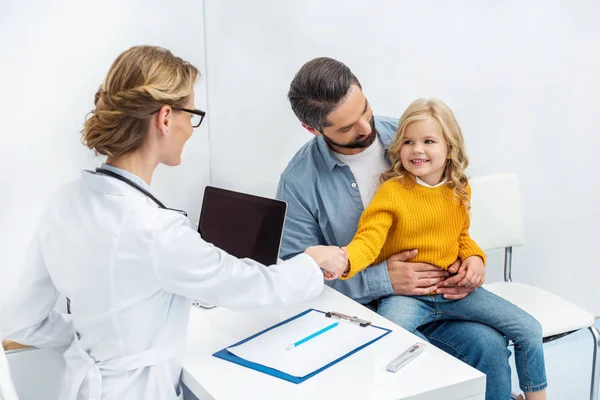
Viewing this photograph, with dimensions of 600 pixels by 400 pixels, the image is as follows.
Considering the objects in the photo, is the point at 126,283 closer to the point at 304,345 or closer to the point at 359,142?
the point at 304,345

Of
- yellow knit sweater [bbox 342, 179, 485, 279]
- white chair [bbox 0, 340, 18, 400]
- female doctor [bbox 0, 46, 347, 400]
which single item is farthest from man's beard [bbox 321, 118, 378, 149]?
white chair [bbox 0, 340, 18, 400]

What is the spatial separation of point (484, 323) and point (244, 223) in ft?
2.60

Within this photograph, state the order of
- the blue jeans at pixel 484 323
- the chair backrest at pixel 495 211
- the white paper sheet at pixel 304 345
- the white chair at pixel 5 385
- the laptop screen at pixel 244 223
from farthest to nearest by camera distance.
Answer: the chair backrest at pixel 495 211 < the blue jeans at pixel 484 323 < the laptop screen at pixel 244 223 < the white paper sheet at pixel 304 345 < the white chair at pixel 5 385

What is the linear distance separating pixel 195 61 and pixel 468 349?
4.23 feet

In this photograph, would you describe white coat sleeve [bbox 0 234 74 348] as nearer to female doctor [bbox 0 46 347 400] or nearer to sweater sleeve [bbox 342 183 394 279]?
female doctor [bbox 0 46 347 400]

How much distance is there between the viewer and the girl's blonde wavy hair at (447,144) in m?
2.09

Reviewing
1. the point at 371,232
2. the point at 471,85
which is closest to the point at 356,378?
the point at 371,232

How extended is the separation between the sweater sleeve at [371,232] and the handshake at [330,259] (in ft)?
0.18

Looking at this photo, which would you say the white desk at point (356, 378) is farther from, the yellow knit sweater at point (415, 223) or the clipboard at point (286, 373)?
the yellow knit sweater at point (415, 223)

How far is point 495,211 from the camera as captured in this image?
2.62 metres

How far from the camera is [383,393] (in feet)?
4.58

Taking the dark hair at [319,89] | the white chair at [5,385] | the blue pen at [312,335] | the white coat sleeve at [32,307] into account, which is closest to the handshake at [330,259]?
the blue pen at [312,335]

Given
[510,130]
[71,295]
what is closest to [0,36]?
[71,295]

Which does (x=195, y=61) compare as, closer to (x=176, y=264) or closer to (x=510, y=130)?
(x=176, y=264)
